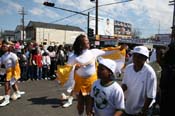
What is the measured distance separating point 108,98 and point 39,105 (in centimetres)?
597

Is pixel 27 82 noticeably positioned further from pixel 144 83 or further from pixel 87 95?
pixel 144 83

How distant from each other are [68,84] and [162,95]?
4065 mm

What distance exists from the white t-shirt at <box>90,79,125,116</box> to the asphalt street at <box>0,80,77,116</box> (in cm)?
453

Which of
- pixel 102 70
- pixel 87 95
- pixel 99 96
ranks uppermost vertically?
pixel 102 70

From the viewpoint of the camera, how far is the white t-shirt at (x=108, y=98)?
12.9 ft

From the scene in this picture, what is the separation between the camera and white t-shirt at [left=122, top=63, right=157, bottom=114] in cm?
433

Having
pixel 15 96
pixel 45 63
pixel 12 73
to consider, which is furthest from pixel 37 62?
pixel 12 73

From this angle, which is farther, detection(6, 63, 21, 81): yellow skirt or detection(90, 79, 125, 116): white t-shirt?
detection(6, 63, 21, 81): yellow skirt

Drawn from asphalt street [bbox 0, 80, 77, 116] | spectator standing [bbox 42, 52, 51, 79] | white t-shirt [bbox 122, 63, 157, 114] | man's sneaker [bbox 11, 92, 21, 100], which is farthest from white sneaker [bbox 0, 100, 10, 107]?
spectator standing [bbox 42, 52, 51, 79]

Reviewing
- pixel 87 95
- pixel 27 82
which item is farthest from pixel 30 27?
pixel 87 95

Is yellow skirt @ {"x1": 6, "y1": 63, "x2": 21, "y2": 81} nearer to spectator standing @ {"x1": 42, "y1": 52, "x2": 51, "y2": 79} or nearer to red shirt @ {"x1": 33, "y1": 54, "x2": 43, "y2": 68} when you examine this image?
red shirt @ {"x1": 33, "y1": 54, "x2": 43, "y2": 68}

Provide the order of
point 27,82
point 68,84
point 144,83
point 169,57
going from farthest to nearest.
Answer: point 27,82 < point 68,84 < point 169,57 < point 144,83

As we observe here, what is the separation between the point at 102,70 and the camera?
3996mm

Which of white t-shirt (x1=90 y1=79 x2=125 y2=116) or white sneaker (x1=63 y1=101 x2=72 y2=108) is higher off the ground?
white t-shirt (x1=90 y1=79 x2=125 y2=116)
